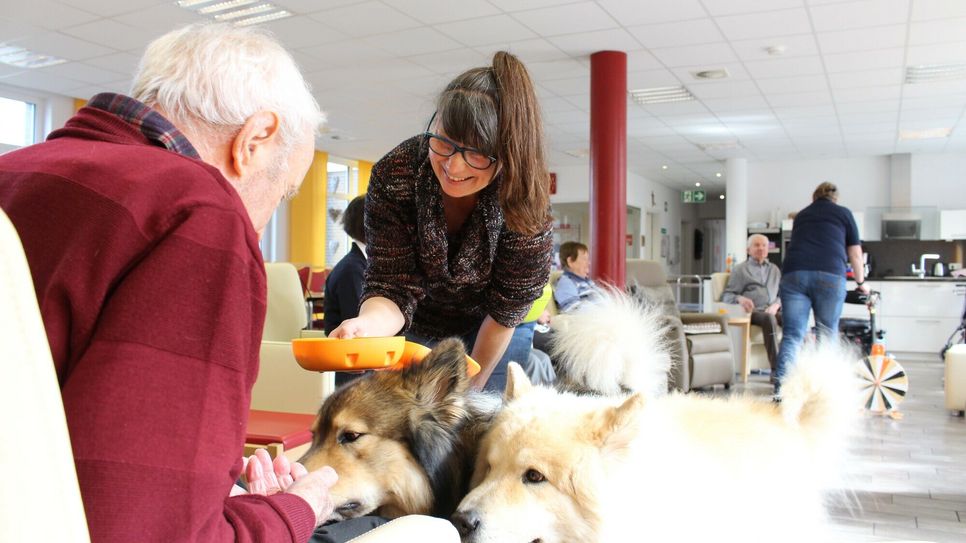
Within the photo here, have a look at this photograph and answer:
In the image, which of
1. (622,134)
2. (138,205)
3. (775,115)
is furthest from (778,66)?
(138,205)

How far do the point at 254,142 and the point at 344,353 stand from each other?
37cm

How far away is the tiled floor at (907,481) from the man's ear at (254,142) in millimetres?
2815

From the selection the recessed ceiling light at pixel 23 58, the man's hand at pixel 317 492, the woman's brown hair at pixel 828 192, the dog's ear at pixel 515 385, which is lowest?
the man's hand at pixel 317 492

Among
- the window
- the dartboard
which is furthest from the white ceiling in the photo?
the dartboard

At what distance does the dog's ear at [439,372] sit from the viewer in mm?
1234

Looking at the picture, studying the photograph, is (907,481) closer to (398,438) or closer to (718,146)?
(398,438)

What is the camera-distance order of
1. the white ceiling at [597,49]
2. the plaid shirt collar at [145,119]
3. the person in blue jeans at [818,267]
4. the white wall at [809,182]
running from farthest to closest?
the white wall at [809,182] < the white ceiling at [597,49] < the person in blue jeans at [818,267] < the plaid shirt collar at [145,119]

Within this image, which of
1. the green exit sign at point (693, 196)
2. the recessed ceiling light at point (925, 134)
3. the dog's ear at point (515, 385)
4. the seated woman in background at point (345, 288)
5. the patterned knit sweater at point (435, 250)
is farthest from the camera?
the green exit sign at point (693, 196)

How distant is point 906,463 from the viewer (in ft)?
13.5

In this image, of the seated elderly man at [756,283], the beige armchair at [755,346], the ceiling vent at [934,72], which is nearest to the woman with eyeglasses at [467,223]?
the beige armchair at [755,346]

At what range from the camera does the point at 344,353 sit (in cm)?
113

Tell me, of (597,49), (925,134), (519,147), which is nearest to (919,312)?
(925,134)

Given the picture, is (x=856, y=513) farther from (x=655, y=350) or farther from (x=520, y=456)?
(x=520, y=456)

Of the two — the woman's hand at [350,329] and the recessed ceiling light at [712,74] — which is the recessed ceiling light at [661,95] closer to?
the recessed ceiling light at [712,74]
